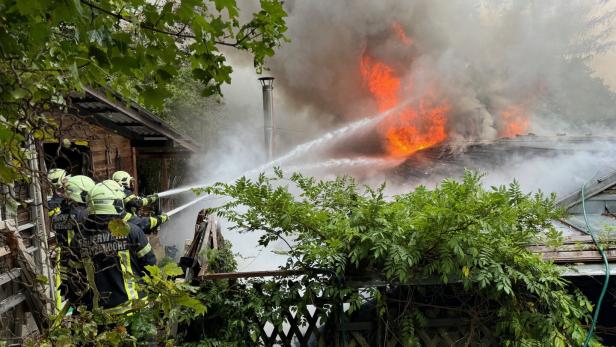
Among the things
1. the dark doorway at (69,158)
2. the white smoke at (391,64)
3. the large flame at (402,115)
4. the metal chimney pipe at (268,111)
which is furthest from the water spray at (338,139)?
the dark doorway at (69,158)

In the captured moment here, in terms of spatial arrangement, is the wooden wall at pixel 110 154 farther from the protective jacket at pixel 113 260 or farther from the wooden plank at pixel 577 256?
the wooden plank at pixel 577 256

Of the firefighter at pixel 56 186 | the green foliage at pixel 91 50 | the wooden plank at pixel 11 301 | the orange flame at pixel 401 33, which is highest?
the orange flame at pixel 401 33

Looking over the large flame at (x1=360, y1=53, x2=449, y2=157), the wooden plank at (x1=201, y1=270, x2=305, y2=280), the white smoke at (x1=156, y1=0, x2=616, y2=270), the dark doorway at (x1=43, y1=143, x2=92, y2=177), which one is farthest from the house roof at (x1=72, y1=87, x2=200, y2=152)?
the large flame at (x1=360, y1=53, x2=449, y2=157)

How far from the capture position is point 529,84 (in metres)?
17.0

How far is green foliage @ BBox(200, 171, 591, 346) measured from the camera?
10.8 feet

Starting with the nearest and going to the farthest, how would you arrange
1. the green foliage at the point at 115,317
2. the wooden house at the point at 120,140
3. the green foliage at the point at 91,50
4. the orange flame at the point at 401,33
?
the green foliage at the point at 91,50 → the green foliage at the point at 115,317 → the wooden house at the point at 120,140 → the orange flame at the point at 401,33

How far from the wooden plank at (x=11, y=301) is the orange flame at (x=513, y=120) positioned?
15929 millimetres

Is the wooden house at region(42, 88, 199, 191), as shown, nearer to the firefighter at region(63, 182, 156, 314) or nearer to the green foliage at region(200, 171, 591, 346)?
the firefighter at region(63, 182, 156, 314)

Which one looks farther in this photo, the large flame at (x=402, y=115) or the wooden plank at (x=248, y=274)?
the large flame at (x=402, y=115)

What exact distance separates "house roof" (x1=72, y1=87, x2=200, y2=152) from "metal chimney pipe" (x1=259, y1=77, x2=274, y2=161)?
8.17 feet

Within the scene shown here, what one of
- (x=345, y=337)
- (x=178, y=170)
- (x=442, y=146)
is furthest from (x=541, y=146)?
(x=178, y=170)

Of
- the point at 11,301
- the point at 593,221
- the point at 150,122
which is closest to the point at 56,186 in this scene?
the point at 11,301

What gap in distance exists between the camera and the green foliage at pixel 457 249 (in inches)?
129

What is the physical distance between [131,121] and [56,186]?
761 centimetres
